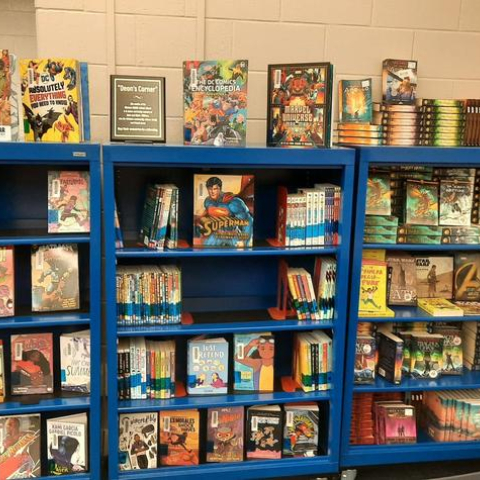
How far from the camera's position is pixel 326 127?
2428 millimetres

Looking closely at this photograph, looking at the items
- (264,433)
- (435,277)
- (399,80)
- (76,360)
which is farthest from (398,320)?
(76,360)

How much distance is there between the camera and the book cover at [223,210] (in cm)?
244

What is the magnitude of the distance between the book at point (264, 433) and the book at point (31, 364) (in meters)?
0.93

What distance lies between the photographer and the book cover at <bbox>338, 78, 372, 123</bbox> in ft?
8.90

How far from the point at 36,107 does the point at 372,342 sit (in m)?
1.81

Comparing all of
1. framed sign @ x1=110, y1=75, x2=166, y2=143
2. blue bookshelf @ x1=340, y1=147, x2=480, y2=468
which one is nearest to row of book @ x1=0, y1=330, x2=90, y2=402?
framed sign @ x1=110, y1=75, x2=166, y2=143

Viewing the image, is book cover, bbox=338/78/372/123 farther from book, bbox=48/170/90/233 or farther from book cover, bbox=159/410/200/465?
book cover, bbox=159/410/200/465

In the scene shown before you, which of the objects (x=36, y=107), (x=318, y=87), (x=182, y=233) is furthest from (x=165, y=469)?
(x=318, y=87)

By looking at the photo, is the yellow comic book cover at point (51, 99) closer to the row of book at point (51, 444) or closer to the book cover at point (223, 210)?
the book cover at point (223, 210)

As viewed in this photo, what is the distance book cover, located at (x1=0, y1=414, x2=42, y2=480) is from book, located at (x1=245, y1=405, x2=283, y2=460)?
94 cm

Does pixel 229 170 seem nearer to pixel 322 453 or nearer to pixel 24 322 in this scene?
pixel 24 322

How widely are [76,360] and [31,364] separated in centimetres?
20

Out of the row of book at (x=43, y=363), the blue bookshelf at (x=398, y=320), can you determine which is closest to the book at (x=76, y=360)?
the row of book at (x=43, y=363)

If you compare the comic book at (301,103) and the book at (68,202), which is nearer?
the book at (68,202)
